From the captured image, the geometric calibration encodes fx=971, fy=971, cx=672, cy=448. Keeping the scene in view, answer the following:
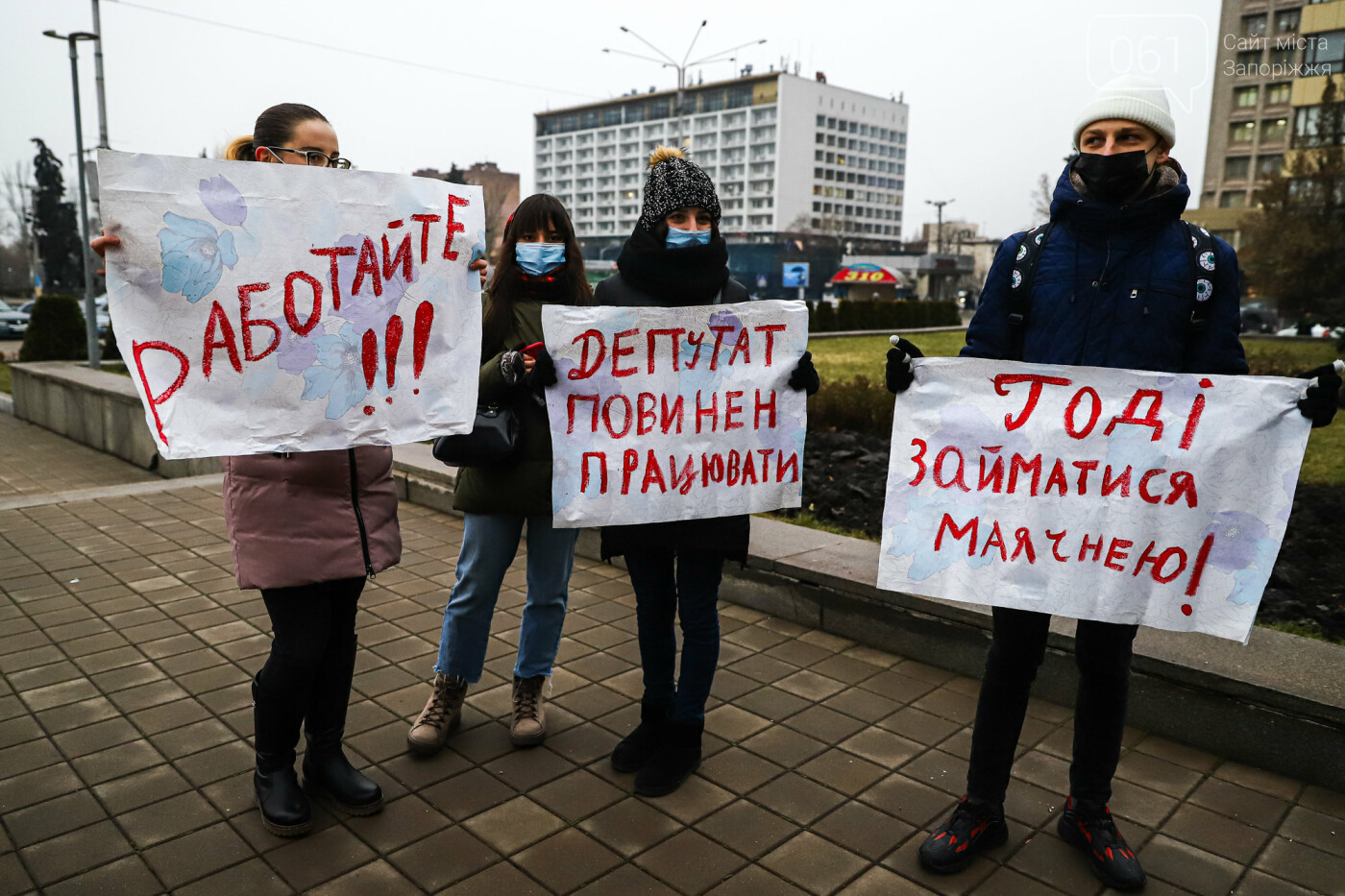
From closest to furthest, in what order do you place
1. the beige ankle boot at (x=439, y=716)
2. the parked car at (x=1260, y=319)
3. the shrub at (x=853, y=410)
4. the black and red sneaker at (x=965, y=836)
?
1. the black and red sneaker at (x=965, y=836)
2. the beige ankle boot at (x=439, y=716)
3. the shrub at (x=853, y=410)
4. the parked car at (x=1260, y=319)

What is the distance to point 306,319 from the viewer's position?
8.90ft

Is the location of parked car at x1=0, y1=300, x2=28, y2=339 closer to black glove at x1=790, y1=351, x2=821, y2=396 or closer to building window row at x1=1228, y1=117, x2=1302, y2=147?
black glove at x1=790, y1=351, x2=821, y2=396

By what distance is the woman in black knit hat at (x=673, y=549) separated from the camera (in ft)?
10.2

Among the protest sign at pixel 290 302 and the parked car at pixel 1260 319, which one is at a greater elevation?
the protest sign at pixel 290 302

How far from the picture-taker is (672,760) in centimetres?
325

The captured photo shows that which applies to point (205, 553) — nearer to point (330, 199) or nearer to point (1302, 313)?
point (330, 199)

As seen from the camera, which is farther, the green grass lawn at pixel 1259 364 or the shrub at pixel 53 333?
the shrub at pixel 53 333

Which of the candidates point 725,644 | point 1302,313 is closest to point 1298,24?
→ point 1302,313

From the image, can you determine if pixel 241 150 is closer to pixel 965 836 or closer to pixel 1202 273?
pixel 1202 273

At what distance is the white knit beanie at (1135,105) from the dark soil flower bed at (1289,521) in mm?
2702

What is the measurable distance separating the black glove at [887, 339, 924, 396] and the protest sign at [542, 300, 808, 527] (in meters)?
0.42

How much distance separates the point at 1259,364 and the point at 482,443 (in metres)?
11.1

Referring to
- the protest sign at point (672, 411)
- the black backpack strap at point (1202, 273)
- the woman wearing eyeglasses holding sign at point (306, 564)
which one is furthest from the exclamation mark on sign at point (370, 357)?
the black backpack strap at point (1202, 273)

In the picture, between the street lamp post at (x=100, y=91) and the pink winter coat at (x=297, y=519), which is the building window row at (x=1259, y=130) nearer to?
the street lamp post at (x=100, y=91)
